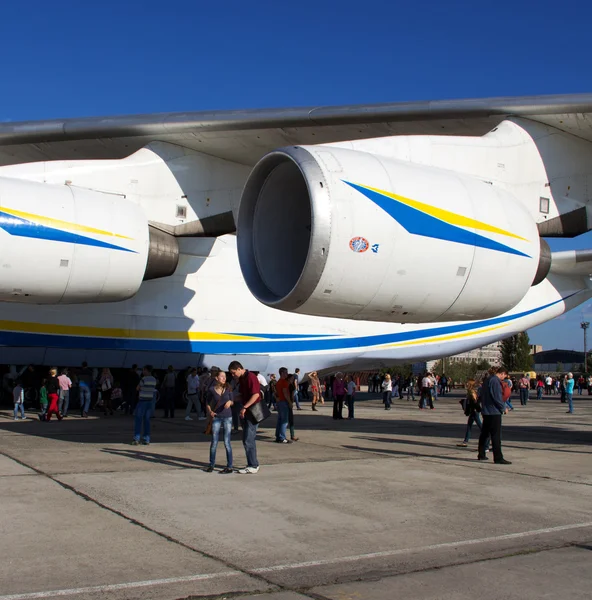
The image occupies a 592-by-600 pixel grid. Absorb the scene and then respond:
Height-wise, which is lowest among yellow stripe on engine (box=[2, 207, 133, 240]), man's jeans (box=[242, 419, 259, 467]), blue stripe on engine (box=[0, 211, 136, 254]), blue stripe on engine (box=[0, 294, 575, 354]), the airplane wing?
man's jeans (box=[242, 419, 259, 467])

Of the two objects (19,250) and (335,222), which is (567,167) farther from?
(19,250)

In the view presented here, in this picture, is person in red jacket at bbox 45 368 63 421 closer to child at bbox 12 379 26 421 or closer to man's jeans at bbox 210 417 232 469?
child at bbox 12 379 26 421

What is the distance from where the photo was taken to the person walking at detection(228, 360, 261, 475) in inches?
285

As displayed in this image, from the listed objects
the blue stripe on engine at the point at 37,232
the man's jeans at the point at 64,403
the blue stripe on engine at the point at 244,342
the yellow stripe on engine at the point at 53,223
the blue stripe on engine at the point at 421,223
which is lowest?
the man's jeans at the point at 64,403

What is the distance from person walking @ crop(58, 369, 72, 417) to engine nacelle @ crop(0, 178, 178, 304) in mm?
3478

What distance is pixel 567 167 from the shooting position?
9.97 metres

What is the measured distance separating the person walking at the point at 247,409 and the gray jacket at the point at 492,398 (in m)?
2.80

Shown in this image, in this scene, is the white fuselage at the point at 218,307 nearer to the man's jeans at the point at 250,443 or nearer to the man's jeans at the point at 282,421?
the man's jeans at the point at 250,443

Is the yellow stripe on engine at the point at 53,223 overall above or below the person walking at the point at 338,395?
above

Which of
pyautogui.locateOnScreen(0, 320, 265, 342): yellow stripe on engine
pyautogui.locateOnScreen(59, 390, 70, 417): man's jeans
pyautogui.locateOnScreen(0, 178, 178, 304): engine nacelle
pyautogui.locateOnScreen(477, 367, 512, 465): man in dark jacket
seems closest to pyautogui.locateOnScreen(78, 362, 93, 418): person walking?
pyautogui.locateOnScreen(59, 390, 70, 417): man's jeans

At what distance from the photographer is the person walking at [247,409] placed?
23.8 feet

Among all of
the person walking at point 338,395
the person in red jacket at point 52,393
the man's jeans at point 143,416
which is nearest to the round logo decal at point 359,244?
the man's jeans at point 143,416

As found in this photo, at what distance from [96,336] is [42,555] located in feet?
34.8

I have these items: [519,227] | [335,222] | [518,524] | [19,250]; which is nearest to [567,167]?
[519,227]
